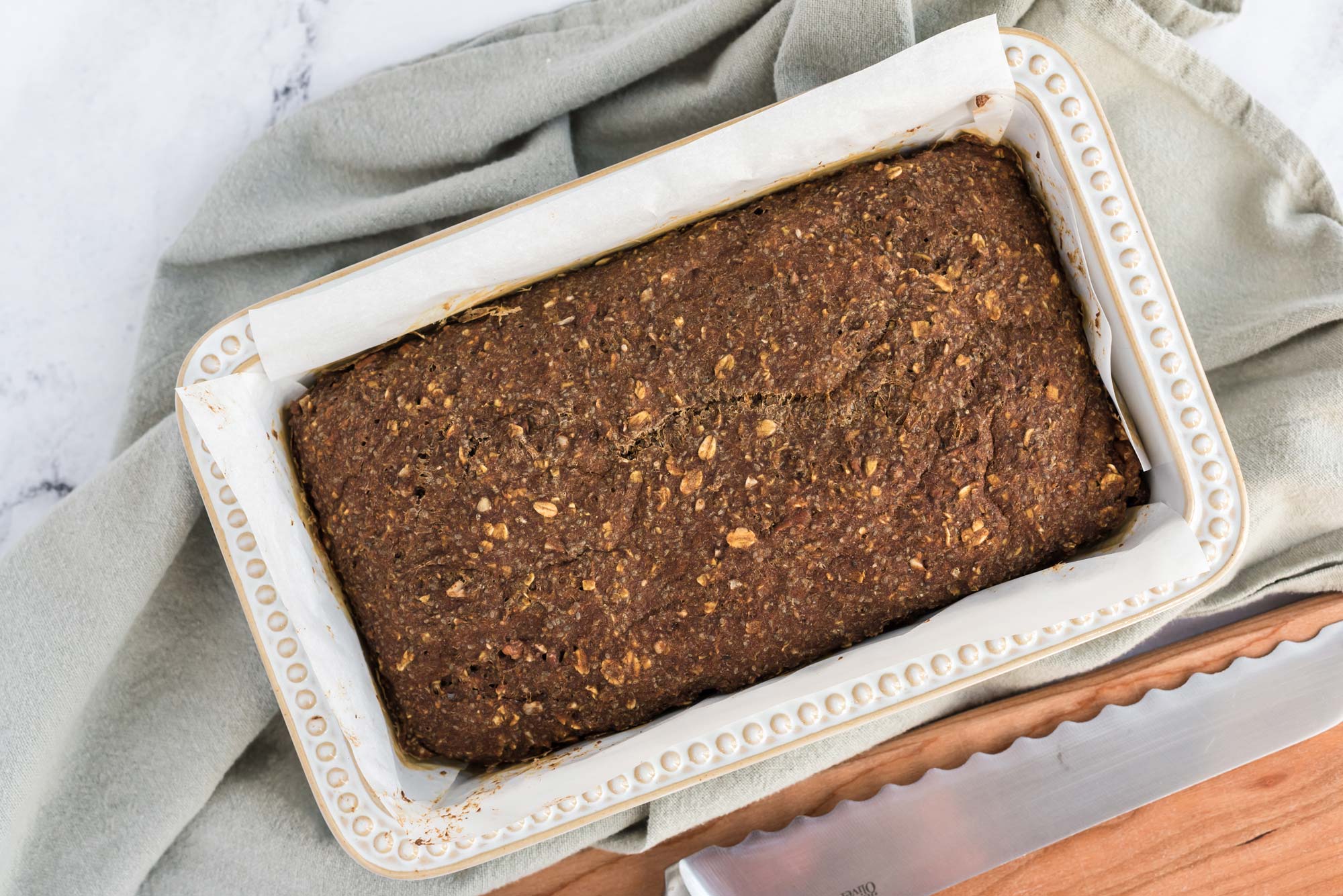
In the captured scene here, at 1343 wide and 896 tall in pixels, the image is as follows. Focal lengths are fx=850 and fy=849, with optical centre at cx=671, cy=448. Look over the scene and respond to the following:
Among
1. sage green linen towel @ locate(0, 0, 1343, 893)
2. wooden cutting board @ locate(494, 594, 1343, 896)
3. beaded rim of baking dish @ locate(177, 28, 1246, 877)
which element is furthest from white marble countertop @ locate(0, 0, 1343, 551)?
wooden cutting board @ locate(494, 594, 1343, 896)

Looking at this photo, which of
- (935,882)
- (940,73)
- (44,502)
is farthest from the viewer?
(44,502)

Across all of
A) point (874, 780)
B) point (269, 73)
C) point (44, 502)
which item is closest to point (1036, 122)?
point (874, 780)

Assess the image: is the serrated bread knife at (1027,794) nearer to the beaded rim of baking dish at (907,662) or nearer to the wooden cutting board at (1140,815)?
the wooden cutting board at (1140,815)

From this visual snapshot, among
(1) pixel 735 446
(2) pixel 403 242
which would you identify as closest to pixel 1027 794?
(1) pixel 735 446

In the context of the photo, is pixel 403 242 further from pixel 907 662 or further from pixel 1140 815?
pixel 1140 815

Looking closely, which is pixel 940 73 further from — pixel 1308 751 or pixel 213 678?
pixel 213 678

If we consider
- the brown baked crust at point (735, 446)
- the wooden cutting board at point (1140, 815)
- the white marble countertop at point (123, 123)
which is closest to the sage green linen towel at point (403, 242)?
the wooden cutting board at point (1140, 815)
